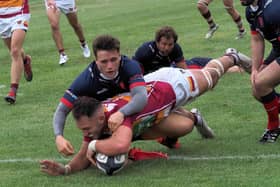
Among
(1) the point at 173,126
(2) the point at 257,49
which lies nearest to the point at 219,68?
(2) the point at 257,49

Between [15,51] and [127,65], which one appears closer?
[127,65]

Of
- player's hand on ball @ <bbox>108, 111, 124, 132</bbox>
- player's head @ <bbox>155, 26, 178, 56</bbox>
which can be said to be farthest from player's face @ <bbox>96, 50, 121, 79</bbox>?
player's head @ <bbox>155, 26, 178, 56</bbox>

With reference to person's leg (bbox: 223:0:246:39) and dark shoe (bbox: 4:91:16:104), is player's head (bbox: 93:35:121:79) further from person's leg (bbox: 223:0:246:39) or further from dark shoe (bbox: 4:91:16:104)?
person's leg (bbox: 223:0:246:39)

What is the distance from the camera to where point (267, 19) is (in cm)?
694

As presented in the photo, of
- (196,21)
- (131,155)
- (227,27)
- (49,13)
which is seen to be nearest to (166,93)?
(131,155)

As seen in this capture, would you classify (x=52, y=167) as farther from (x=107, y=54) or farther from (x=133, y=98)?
(x=107, y=54)

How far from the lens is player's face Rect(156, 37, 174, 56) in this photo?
336 inches

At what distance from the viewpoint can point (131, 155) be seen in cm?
681

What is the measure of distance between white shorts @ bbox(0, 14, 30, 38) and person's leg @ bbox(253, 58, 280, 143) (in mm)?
4680

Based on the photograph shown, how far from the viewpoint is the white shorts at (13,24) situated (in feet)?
35.3

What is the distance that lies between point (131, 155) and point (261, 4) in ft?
6.23

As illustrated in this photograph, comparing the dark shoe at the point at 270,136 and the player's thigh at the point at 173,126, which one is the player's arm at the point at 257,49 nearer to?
the dark shoe at the point at 270,136

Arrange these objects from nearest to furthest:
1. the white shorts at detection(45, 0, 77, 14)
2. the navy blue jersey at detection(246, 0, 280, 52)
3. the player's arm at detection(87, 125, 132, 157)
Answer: the player's arm at detection(87, 125, 132, 157), the navy blue jersey at detection(246, 0, 280, 52), the white shorts at detection(45, 0, 77, 14)

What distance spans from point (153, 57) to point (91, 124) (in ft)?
8.52
